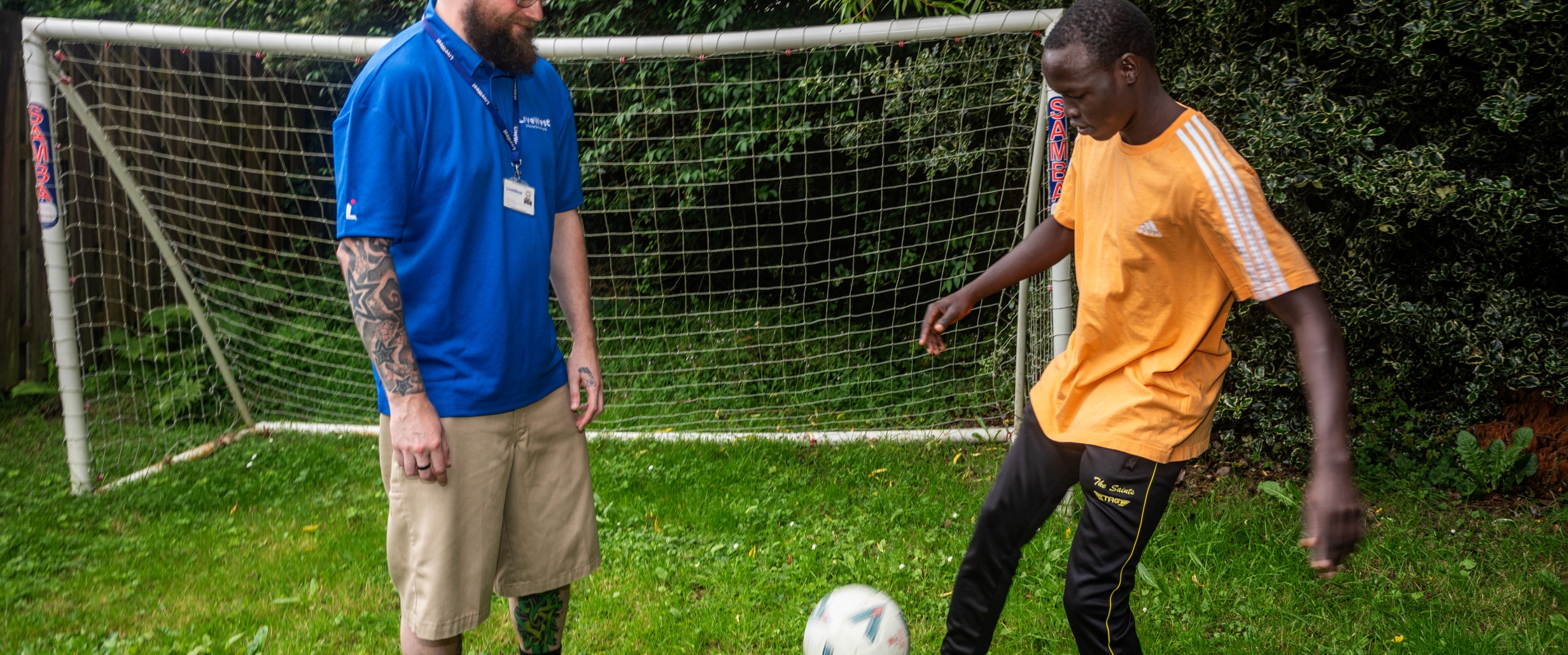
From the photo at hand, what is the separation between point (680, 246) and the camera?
262 inches

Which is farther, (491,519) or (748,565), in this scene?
(748,565)

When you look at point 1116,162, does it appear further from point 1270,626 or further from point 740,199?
point 740,199

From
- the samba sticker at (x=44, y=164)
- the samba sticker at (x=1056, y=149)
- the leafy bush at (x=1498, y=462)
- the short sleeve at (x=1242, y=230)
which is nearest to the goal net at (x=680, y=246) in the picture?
the samba sticker at (x=44, y=164)

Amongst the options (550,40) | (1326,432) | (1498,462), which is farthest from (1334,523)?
(550,40)

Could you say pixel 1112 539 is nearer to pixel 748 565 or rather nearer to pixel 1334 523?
pixel 1334 523

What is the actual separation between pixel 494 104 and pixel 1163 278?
1544mm

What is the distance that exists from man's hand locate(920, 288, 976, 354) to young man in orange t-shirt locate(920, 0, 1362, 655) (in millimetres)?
322

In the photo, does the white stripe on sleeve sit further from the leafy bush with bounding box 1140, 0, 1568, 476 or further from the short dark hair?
the leafy bush with bounding box 1140, 0, 1568, 476

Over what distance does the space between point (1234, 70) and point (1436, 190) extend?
2.79 feet

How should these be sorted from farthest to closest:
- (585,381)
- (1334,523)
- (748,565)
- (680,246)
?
(680,246) → (748,565) → (585,381) → (1334,523)

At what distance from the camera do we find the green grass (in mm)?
3213

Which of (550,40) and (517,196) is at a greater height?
(550,40)

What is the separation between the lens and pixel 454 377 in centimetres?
221

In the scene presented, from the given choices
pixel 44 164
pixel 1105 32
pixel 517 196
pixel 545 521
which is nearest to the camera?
pixel 1105 32
